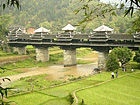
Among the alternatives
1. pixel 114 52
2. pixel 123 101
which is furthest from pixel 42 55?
pixel 123 101

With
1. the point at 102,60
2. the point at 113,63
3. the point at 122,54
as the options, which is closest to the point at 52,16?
the point at 102,60

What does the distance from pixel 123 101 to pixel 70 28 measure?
23.0m

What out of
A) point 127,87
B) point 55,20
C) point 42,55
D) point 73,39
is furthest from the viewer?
point 55,20

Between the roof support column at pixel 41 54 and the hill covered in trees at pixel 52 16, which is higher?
the hill covered in trees at pixel 52 16

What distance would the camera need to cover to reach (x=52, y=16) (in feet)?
295

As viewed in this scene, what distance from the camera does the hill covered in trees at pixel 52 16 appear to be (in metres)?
73.5

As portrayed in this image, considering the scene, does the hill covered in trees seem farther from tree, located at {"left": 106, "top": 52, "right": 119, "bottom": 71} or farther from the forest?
tree, located at {"left": 106, "top": 52, "right": 119, "bottom": 71}

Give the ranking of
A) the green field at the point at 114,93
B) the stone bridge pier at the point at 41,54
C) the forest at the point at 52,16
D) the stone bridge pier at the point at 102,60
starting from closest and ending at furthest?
1. the green field at the point at 114,93
2. the stone bridge pier at the point at 102,60
3. the stone bridge pier at the point at 41,54
4. the forest at the point at 52,16

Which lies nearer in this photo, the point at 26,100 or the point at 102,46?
the point at 26,100

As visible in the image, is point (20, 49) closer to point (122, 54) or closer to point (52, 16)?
point (122, 54)

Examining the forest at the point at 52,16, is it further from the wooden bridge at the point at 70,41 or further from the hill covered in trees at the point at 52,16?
the wooden bridge at the point at 70,41

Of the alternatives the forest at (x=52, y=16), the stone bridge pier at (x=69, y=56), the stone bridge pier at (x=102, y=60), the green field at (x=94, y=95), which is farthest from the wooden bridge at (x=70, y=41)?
the forest at (x=52, y=16)

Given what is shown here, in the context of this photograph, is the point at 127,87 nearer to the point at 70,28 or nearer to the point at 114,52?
the point at 114,52

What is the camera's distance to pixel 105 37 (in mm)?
30516
